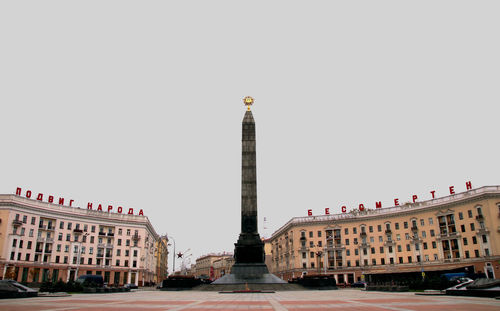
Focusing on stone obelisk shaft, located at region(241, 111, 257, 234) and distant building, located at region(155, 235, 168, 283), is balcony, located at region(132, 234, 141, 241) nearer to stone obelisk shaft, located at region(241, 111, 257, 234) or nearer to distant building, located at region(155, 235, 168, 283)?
distant building, located at region(155, 235, 168, 283)

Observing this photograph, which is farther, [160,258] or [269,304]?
[160,258]

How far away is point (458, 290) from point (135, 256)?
7023 centimetres

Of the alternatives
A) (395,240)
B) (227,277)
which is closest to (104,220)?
(227,277)

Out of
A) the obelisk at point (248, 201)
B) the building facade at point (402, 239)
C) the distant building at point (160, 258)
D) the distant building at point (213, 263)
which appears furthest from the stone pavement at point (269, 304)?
the distant building at point (213, 263)

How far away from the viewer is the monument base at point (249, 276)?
32.9m

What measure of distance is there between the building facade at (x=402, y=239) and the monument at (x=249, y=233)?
77.8ft

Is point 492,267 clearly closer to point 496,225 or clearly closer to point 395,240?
point 496,225

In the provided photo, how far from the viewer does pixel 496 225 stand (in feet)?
173

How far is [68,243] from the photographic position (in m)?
68.9

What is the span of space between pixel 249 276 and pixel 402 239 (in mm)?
44456

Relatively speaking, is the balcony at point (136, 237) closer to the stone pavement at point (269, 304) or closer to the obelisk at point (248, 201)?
the obelisk at point (248, 201)

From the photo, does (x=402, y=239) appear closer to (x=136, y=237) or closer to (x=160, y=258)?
(x=136, y=237)

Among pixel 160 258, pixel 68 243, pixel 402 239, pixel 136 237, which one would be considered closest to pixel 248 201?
pixel 402 239

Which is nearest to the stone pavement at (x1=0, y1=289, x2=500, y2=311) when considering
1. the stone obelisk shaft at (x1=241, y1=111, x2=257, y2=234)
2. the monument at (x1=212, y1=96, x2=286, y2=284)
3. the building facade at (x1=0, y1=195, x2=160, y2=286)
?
the monument at (x1=212, y1=96, x2=286, y2=284)
